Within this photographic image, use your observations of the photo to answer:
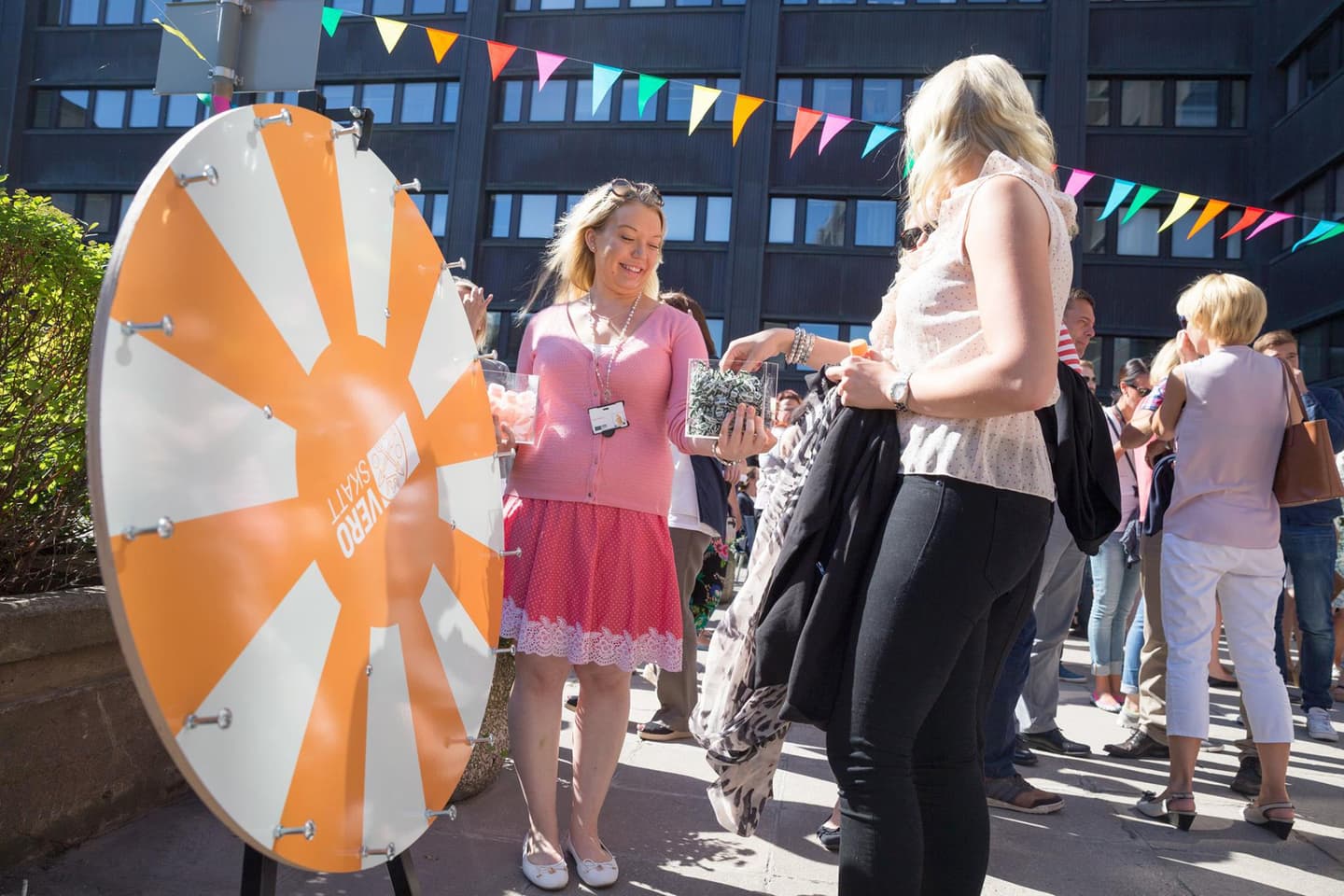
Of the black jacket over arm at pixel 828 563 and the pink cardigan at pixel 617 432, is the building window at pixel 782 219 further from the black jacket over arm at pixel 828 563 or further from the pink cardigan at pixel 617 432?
the black jacket over arm at pixel 828 563

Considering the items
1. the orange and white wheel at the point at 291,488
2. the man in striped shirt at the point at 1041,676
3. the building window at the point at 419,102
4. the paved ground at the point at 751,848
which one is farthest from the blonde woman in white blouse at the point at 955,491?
the building window at the point at 419,102

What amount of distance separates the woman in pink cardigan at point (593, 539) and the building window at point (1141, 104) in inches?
816

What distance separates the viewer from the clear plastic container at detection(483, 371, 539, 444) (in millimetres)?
2535

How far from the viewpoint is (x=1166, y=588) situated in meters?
3.68

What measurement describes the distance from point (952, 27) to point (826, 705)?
72.0ft

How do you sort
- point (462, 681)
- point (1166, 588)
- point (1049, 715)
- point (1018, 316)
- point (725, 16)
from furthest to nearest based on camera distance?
point (725, 16)
point (1049, 715)
point (1166, 588)
point (462, 681)
point (1018, 316)

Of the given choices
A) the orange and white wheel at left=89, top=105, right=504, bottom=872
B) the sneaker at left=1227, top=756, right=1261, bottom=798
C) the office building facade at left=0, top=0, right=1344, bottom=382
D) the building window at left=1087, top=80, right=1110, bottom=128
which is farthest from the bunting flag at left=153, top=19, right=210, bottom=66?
the building window at left=1087, top=80, right=1110, bottom=128

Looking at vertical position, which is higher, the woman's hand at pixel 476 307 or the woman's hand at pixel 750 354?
the woman's hand at pixel 476 307

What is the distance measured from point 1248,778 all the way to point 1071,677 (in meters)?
2.88

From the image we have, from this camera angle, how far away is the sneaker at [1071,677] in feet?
22.0

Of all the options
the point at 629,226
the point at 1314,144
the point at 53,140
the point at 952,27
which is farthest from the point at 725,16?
the point at 629,226

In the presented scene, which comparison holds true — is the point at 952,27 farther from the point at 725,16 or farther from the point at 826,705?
the point at 826,705

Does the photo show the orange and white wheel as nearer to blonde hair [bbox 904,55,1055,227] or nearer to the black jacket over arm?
the black jacket over arm

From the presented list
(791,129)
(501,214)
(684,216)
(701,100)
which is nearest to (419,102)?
(501,214)
